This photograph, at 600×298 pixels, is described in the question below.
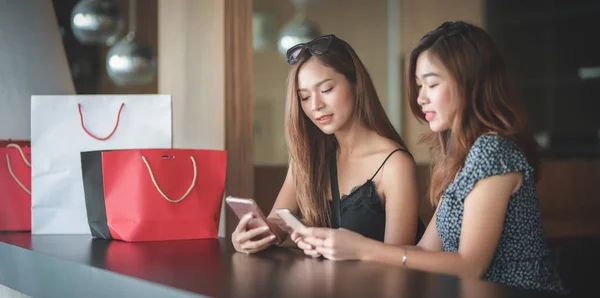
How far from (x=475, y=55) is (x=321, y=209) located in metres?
0.82

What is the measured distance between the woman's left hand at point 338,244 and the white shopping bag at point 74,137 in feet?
3.07

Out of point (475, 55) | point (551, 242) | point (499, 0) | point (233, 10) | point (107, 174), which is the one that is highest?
point (499, 0)

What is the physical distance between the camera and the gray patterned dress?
60.2 inches

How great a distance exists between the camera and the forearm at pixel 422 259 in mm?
1539

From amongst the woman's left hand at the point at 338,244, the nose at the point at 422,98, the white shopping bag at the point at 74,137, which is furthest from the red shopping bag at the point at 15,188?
the nose at the point at 422,98

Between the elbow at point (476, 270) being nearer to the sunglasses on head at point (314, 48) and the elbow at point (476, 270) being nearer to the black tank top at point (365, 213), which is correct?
the black tank top at point (365, 213)

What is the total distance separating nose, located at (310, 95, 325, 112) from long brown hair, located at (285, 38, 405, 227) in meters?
0.07

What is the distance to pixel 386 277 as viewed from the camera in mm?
1342

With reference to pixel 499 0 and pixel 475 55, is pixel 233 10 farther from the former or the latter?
pixel 499 0

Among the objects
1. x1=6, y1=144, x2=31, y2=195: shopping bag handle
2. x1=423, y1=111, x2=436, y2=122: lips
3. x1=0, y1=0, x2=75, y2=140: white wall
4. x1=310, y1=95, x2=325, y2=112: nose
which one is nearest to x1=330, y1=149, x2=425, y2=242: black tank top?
x1=310, y1=95, x2=325, y2=112: nose

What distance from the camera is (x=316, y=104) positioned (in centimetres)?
218

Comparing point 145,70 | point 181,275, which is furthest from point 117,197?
point 145,70

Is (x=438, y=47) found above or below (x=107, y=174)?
above

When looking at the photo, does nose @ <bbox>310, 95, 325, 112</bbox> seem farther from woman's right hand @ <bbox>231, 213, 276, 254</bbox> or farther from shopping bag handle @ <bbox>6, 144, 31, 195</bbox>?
shopping bag handle @ <bbox>6, 144, 31, 195</bbox>
